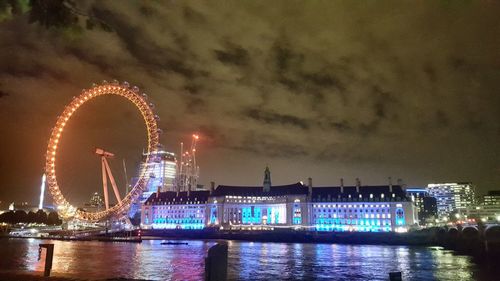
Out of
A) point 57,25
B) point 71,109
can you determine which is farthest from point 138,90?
point 57,25

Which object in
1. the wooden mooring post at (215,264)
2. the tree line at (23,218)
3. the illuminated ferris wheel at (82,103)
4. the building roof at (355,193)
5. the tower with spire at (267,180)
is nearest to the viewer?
the wooden mooring post at (215,264)

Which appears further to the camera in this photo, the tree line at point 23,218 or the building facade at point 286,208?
the tree line at point 23,218

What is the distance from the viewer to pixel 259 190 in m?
178

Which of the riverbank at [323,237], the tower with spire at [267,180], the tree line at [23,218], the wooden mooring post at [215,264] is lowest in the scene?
the riverbank at [323,237]

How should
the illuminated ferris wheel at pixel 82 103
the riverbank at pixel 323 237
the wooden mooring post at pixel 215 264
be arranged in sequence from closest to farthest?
the wooden mooring post at pixel 215 264 → the illuminated ferris wheel at pixel 82 103 → the riverbank at pixel 323 237

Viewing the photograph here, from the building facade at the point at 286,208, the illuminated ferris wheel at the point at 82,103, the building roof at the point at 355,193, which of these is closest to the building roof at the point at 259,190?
the building facade at the point at 286,208

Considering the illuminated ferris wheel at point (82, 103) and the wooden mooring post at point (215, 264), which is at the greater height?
the illuminated ferris wheel at point (82, 103)

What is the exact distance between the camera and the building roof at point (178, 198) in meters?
181

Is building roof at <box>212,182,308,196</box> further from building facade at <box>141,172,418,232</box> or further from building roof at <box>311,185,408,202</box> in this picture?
building roof at <box>311,185,408,202</box>

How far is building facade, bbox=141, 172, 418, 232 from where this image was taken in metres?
144

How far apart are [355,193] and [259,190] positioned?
144ft

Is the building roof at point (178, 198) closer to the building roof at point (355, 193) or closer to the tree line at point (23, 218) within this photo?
the tree line at point (23, 218)

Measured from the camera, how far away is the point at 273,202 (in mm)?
Answer: 167750

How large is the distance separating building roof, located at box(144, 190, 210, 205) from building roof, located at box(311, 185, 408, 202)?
50.5 meters
